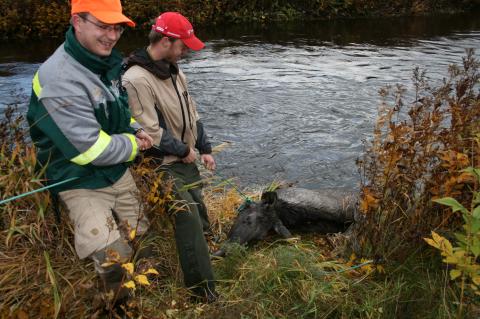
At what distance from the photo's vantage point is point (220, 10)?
18406 mm

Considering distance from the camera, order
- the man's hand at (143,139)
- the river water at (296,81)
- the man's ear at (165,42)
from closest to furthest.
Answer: the man's hand at (143,139)
the man's ear at (165,42)
the river water at (296,81)

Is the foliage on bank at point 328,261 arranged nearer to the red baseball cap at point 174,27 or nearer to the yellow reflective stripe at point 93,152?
the yellow reflective stripe at point 93,152

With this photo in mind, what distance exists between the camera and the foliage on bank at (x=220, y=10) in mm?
14742

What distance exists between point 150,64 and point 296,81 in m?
7.83

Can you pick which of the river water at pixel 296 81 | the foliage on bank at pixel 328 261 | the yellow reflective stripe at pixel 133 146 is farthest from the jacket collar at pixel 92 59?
the river water at pixel 296 81

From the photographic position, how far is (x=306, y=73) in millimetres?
11898

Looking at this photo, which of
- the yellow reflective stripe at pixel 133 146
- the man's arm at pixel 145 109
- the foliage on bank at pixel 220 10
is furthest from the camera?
the foliage on bank at pixel 220 10

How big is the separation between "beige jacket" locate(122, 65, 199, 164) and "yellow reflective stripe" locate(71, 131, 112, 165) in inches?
32.0

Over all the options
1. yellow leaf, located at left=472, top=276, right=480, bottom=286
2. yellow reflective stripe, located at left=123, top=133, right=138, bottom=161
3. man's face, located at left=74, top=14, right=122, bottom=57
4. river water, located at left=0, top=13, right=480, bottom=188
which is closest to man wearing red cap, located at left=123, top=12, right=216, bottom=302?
yellow reflective stripe, located at left=123, top=133, right=138, bottom=161

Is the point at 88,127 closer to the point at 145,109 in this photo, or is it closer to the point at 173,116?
the point at 145,109

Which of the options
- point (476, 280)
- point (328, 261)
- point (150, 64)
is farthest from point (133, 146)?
point (476, 280)

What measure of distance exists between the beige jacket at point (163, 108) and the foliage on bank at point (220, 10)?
12.4 metres

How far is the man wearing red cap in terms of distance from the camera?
3414mm

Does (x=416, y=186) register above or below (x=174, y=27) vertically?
below
